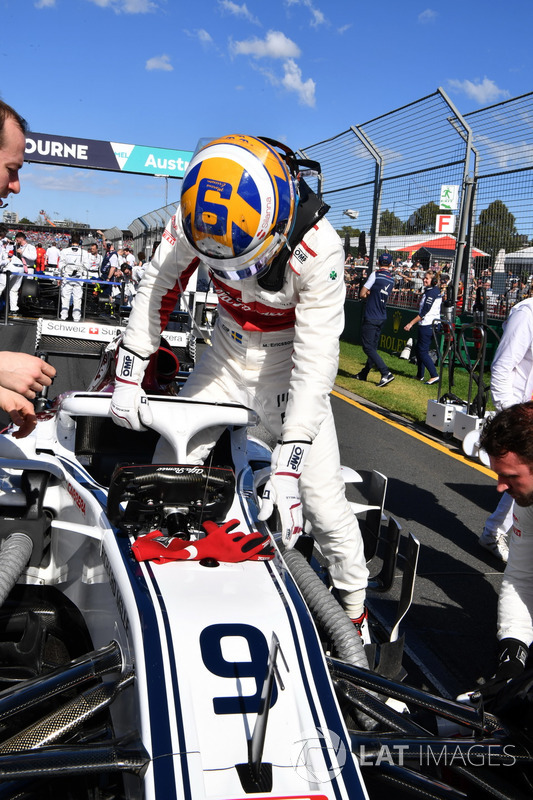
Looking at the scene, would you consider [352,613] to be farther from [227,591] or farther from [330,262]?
[330,262]

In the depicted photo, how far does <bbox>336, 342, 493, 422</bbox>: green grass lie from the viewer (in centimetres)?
1031

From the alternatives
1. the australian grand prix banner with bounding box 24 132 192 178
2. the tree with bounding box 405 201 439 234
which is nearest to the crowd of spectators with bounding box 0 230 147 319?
the australian grand prix banner with bounding box 24 132 192 178

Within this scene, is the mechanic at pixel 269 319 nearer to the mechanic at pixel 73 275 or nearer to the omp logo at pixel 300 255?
the omp logo at pixel 300 255

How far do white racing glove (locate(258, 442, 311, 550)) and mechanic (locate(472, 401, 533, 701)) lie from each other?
777 millimetres

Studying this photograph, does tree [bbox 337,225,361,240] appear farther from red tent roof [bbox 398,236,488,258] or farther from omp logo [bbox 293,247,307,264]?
omp logo [bbox 293,247,307,264]

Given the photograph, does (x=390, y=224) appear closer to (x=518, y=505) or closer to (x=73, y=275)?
(x=73, y=275)

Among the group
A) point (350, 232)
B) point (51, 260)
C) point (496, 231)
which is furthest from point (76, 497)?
point (51, 260)

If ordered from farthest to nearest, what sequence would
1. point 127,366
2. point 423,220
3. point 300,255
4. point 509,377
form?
point 423,220 < point 509,377 < point 127,366 < point 300,255

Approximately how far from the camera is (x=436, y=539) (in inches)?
207

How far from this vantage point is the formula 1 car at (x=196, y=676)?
71.1 inches

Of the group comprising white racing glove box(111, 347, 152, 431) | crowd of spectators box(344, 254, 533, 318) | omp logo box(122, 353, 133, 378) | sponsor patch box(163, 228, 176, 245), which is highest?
crowd of spectators box(344, 254, 533, 318)

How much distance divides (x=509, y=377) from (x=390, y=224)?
11.1 m

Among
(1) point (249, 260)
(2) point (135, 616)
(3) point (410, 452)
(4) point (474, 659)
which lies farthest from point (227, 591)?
(3) point (410, 452)

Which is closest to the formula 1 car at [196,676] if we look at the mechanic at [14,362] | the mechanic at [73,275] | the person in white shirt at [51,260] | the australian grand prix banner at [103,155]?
the mechanic at [14,362]
